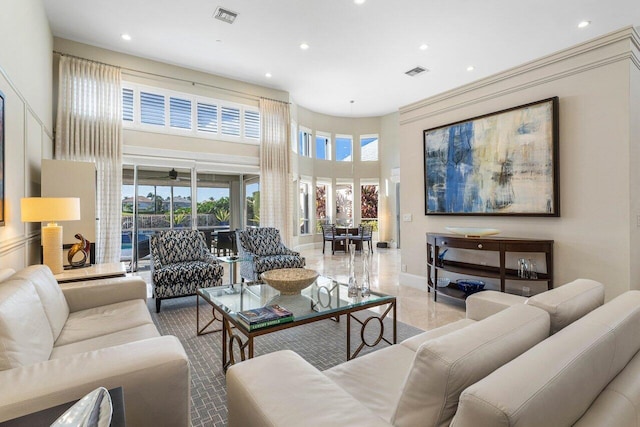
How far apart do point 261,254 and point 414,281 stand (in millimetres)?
2426

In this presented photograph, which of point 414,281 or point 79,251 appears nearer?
point 79,251

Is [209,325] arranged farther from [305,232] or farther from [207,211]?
[305,232]

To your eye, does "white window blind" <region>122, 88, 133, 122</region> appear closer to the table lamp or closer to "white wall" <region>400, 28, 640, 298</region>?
the table lamp

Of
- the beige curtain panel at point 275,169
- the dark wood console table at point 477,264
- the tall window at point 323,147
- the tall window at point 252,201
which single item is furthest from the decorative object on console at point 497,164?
the tall window at point 323,147

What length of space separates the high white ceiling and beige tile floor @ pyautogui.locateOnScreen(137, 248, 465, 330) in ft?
12.8

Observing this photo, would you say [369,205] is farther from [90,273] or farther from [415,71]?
[90,273]

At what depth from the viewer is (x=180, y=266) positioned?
3.98 metres

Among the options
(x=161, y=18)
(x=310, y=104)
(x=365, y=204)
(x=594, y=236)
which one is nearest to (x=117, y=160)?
(x=161, y=18)

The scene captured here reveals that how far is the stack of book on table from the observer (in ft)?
6.35

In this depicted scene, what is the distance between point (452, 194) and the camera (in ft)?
14.0

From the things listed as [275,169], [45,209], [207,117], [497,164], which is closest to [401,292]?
[497,164]

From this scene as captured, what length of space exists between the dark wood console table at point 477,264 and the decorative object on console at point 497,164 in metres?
0.42

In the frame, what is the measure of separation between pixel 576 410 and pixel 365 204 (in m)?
10.2

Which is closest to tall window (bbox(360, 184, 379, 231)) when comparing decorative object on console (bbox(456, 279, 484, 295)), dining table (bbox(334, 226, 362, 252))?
dining table (bbox(334, 226, 362, 252))
